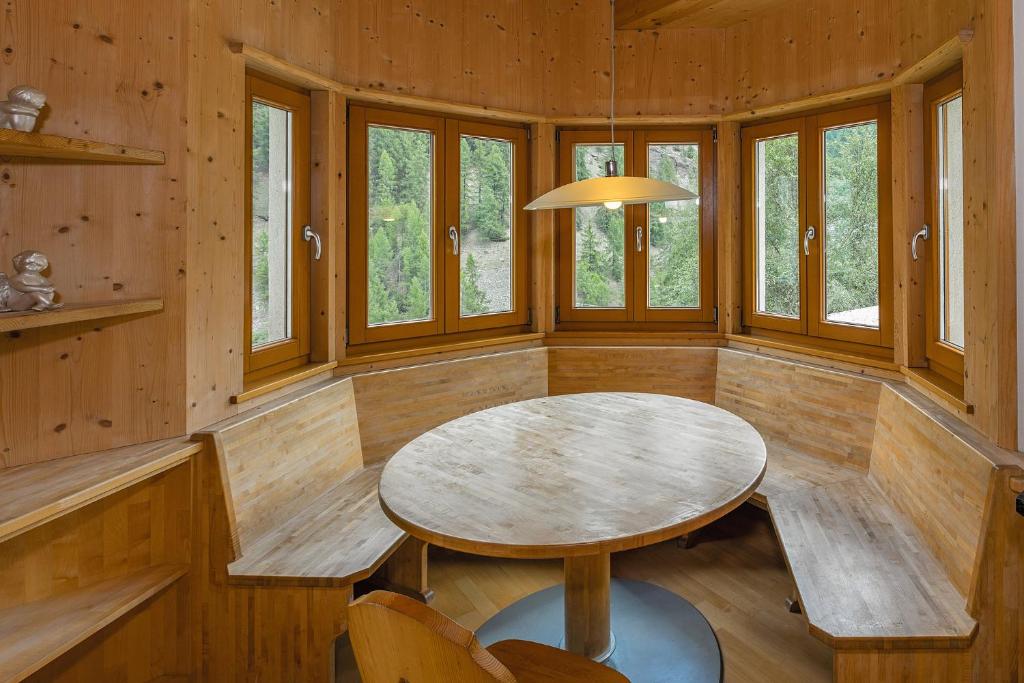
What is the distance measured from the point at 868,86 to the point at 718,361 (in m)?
1.47

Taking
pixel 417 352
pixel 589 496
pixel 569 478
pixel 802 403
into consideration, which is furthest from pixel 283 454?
pixel 802 403

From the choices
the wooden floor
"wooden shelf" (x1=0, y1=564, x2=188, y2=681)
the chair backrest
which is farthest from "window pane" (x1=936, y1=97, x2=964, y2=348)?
"wooden shelf" (x1=0, y1=564, x2=188, y2=681)

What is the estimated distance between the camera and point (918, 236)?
9.04ft

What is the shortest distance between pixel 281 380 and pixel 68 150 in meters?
1.12

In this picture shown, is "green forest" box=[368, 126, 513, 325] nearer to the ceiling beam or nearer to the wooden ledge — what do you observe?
the ceiling beam

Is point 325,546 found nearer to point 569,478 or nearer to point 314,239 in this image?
point 569,478

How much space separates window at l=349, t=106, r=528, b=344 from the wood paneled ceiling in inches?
33.2

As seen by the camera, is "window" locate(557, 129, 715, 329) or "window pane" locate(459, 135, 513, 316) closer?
"window pane" locate(459, 135, 513, 316)

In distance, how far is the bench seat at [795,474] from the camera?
2.64m

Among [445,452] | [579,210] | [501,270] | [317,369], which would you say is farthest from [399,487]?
[579,210]

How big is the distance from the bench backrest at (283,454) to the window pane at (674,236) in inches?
74.9

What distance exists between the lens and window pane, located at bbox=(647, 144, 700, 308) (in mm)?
3730

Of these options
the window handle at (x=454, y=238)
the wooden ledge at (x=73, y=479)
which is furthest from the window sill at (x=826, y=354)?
the wooden ledge at (x=73, y=479)

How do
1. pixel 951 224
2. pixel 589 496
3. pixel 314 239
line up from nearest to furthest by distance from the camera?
pixel 589 496
pixel 951 224
pixel 314 239
